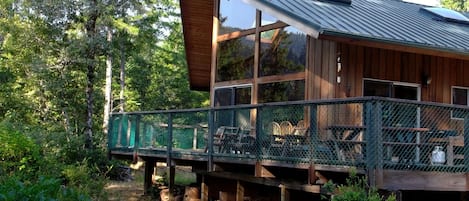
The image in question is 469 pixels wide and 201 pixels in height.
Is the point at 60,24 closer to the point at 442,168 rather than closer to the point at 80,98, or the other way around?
the point at 80,98

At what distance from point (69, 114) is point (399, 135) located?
17.5m

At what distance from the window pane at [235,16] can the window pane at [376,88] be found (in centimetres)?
317

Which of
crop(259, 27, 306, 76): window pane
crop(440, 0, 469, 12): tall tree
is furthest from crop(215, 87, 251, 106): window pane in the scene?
crop(440, 0, 469, 12): tall tree

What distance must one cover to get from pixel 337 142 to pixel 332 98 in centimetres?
229

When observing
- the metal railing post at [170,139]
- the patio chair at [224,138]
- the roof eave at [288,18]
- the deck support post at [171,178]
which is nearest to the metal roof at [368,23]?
the roof eave at [288,18]

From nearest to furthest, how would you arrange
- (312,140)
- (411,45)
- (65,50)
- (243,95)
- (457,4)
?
(312,140)
(411,45)
(243,95)
(65,50)
(457,4)

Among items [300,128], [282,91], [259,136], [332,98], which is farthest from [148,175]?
[300,128]

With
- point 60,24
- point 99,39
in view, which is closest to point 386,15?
point 99,39

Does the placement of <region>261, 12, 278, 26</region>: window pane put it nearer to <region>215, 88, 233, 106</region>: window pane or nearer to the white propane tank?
<region>215, 88, 233, 106</region>: window pane

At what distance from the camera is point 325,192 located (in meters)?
7.21

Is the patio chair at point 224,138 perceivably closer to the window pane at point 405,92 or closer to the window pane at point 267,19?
the window pane at point 267,19

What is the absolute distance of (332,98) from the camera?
932 cm

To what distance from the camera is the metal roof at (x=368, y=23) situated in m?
8.56

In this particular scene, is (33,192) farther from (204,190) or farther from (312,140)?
(204,190)
